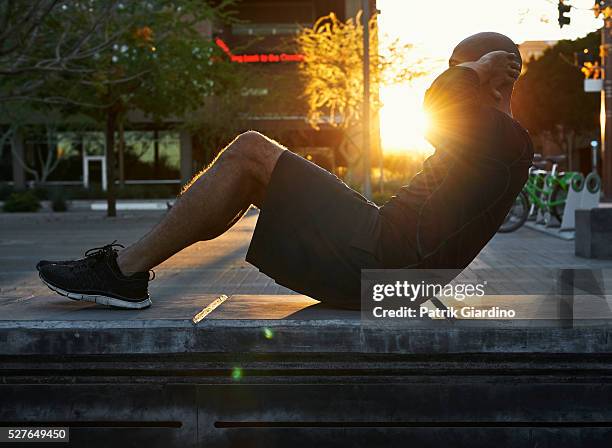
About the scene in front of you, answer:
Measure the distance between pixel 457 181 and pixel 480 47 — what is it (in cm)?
49

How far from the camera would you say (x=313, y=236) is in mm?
3354

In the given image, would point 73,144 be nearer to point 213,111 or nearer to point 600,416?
point 213,111

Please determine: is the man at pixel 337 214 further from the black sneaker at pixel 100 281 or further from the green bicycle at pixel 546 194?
the green bicycle at pixel 546 194

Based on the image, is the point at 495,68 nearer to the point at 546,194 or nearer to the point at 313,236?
the point at 313,236

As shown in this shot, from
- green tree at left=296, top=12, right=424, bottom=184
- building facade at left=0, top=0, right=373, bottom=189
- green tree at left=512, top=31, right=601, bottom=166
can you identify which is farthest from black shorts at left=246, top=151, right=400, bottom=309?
green tree at left=512, top=31, right=601, bottom=166

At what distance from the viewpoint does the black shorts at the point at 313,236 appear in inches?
132

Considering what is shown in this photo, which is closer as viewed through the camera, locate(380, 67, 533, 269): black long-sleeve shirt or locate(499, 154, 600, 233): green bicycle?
locate(380, 67, 533, 269): black long-sleeve shirt

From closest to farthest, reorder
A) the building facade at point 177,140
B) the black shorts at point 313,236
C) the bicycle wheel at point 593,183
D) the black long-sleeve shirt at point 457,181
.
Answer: the black long-sleeve shirt at point 457,181 → the black shorts at point 313,236 → the bicycle wheel at point 593,183 → the building facade at point 177,140

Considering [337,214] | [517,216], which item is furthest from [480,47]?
[517,216]

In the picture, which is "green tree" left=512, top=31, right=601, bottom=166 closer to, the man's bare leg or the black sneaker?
the man's bare leg

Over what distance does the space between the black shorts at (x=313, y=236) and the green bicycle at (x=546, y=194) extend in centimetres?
1283

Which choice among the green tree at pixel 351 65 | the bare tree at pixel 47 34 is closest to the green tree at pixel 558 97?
the green tree at pixel 351 65

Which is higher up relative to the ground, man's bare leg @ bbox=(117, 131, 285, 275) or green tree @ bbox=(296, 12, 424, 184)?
green tree @ bbox=(296, 12, 424, 184)

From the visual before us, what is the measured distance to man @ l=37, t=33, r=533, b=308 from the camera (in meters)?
3.29
